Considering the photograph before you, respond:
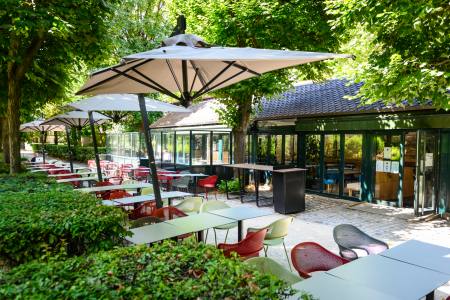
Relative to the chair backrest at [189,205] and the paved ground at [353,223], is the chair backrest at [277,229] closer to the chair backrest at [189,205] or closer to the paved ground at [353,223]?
the paved ground at [353,223]

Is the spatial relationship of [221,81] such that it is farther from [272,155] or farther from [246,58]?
[272,155]

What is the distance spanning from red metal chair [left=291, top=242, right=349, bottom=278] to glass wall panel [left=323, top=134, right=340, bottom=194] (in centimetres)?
842

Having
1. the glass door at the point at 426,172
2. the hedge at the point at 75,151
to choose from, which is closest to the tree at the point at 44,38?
the glass door at the point at 426,172

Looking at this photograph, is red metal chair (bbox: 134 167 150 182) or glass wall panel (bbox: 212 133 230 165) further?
glass wall panel (bbox: 212 133 230 165)

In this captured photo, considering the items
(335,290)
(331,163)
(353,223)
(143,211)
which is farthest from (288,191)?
(335,290)

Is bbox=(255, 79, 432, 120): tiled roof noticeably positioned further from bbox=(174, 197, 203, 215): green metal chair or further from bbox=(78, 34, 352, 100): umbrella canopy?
bbox=(78, 34, 352, 100): umbrella canopy

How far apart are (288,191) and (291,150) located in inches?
176

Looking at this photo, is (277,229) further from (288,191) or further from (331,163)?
(331,163)

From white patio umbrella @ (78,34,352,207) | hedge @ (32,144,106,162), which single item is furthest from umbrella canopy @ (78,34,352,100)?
hedge @ (32,144,106,162)

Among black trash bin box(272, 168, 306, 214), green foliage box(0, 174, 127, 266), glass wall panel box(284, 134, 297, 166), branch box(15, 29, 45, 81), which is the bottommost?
black trash bin box(272, 168, 306, 214)

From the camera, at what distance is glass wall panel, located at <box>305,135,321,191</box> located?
1261 cm

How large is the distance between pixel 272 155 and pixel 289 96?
3374mm

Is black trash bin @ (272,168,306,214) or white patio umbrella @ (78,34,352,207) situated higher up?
white patio umbrella @ (78,34,352,207)

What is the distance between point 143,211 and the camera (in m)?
6.52
